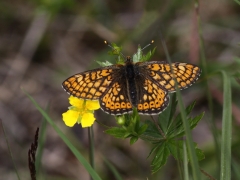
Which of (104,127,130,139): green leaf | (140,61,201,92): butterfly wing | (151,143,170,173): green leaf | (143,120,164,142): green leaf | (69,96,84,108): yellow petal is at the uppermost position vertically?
(140,61,201,92): butterfly wing

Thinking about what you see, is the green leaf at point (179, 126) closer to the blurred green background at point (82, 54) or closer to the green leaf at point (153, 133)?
the green leaf at point (153, 133)

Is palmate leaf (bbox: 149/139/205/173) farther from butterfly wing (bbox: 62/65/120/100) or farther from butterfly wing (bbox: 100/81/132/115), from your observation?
butterfly wing (bbox: 62/65/120/100)

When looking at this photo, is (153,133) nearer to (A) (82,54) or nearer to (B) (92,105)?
(B) (92,105)

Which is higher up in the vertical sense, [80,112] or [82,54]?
[82,54]

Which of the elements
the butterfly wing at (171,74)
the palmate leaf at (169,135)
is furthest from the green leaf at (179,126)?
the butterfly wing at (171,74)

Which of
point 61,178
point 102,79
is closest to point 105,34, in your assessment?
point 61,178

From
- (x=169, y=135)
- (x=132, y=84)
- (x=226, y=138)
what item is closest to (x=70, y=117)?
(x=132, y=84)

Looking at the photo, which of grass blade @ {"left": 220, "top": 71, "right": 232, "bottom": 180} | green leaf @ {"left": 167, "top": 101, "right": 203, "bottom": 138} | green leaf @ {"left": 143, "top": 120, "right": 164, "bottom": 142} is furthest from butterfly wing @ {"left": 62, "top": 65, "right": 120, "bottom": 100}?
grass blade @ {"left": 220, "top": 71, "right": 232, "bottom": 180}
